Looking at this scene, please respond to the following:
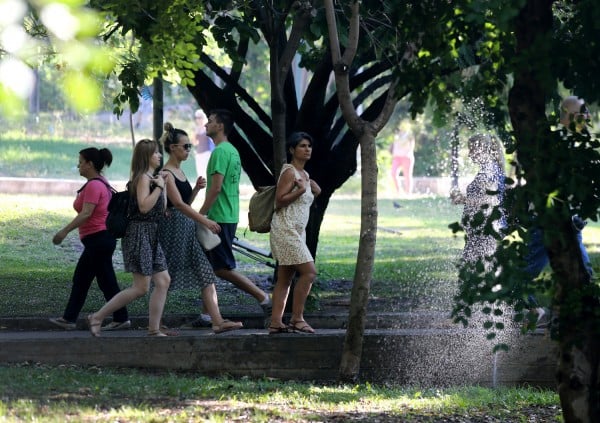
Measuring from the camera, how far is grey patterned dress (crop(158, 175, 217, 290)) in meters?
10.1

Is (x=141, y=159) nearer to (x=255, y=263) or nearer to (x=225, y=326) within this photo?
(x=225, y=326)

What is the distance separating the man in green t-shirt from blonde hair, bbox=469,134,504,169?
6.77 ft

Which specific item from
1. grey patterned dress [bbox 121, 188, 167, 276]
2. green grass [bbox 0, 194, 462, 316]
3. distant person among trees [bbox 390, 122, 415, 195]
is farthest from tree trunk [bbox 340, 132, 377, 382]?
distant person among trees [bbox 390, 122, 415, 195]

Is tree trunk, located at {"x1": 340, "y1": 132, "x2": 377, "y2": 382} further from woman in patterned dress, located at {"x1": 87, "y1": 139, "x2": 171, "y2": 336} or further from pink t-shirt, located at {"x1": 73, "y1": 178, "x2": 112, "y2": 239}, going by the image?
pink t-shirt, located at {"x1": 73, "y1": 178, "x2": 112, "y2": 239}

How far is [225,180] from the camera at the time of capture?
402 inches

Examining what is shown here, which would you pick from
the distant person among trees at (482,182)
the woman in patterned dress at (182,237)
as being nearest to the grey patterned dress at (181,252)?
the woman in patterned dress at (182,237)

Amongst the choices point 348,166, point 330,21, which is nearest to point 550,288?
point 330,21

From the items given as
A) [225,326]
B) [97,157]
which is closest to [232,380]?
[225,326]

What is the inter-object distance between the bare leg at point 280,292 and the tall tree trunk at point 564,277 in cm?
333

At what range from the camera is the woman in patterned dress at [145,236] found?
384 inches

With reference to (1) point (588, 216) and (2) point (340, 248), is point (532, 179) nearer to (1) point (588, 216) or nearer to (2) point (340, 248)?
(1) point (588, 216)

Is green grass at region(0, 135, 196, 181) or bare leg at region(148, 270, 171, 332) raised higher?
green grass at region(0, 135, 196, 181)

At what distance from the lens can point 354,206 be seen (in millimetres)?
29297

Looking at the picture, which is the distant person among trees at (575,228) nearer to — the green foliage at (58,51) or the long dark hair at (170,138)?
the long dark hair at (170,138)
